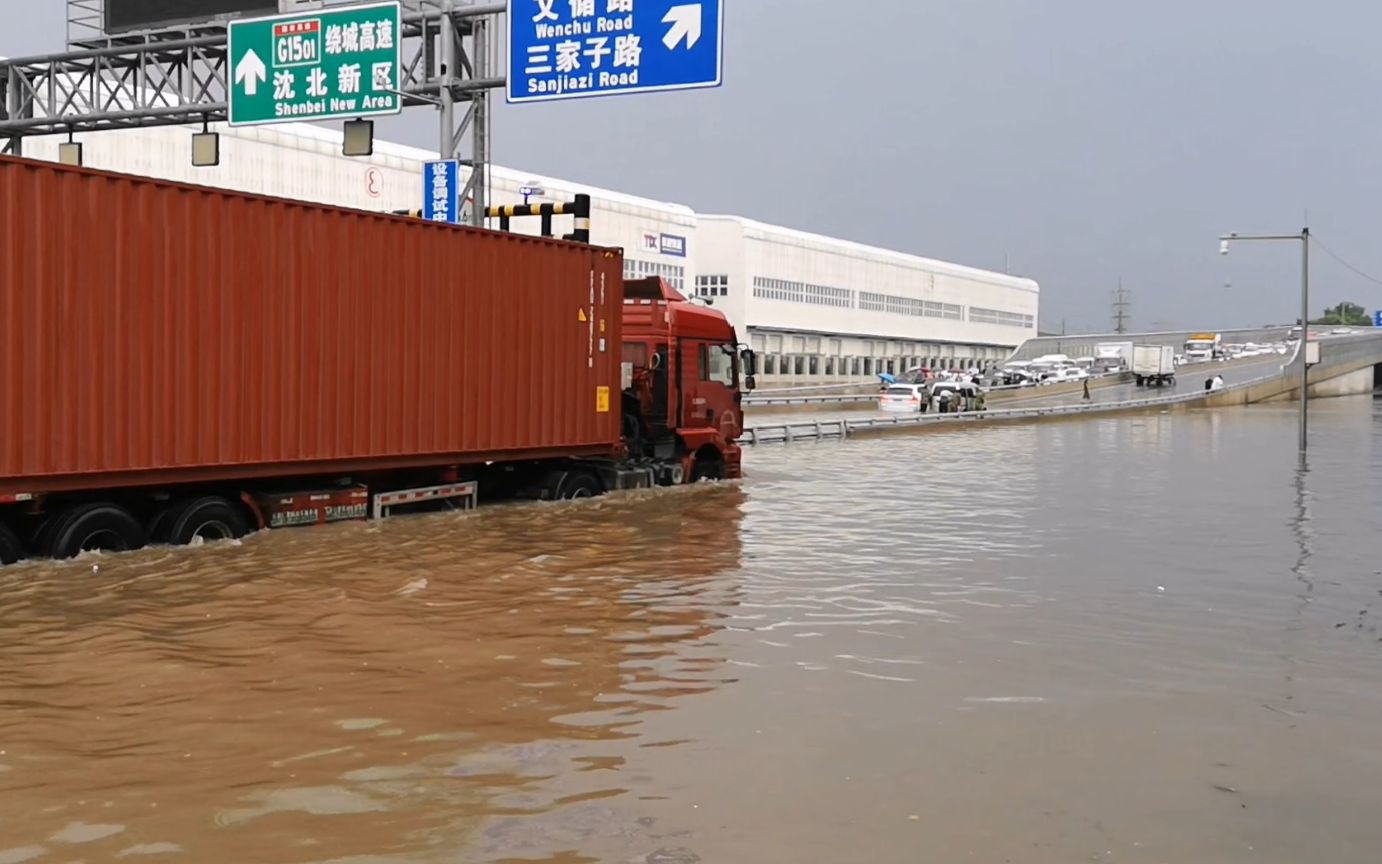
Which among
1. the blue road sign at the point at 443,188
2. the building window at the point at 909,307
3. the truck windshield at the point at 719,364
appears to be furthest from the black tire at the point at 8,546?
the building window at the point at 909,307

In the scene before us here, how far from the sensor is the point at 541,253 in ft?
54.5

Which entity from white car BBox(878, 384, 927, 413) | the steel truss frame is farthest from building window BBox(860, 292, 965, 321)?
the steel truss frame

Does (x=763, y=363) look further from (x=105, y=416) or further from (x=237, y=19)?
(x=105, y=416)

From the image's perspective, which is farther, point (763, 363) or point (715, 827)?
point (763, 363)

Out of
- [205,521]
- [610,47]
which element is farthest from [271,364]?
[610,47]

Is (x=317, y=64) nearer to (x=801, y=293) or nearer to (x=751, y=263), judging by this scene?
(x=751, y=263)

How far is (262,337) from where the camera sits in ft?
42.1

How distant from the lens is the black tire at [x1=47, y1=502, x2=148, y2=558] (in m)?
11.2

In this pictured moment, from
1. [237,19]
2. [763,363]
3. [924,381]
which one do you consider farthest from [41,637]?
[763,363]

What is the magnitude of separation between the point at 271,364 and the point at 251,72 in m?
11.1

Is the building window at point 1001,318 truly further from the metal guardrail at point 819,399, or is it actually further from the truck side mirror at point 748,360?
the truck side mirror at point 748,360

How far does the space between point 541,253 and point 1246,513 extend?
10.9 metres

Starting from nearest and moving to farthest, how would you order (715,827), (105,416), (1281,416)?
(715,827)
(105,416)
(1281,416)

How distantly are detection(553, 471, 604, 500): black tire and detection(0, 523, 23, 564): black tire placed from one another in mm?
7467
